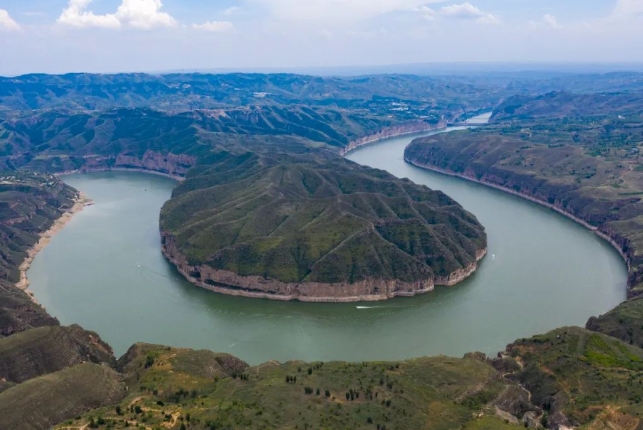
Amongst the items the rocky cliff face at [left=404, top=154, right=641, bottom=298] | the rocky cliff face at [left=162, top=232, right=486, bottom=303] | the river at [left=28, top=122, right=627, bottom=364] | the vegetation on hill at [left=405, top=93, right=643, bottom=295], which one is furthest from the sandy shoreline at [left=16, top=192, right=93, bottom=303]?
the vegetation on hill at [left=405, top=93, right=643, bottom=295]

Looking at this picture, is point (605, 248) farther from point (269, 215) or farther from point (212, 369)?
point (212, 369)

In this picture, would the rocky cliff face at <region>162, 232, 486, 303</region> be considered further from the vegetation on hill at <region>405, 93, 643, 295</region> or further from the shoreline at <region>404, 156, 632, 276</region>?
the shoreline at <region>404, 156, 632, 276</region>

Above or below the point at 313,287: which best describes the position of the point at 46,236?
below

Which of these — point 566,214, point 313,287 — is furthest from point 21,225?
point 566,214

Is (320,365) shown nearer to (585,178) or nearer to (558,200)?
(558,200)

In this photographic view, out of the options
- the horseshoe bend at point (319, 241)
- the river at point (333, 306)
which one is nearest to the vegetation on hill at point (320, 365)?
the horseshoe bend at point (319, 241)

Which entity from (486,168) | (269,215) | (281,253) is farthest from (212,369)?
(486,168)

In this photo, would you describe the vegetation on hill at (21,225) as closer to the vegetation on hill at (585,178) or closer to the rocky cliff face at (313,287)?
the rocky cliff face at (313,287)
